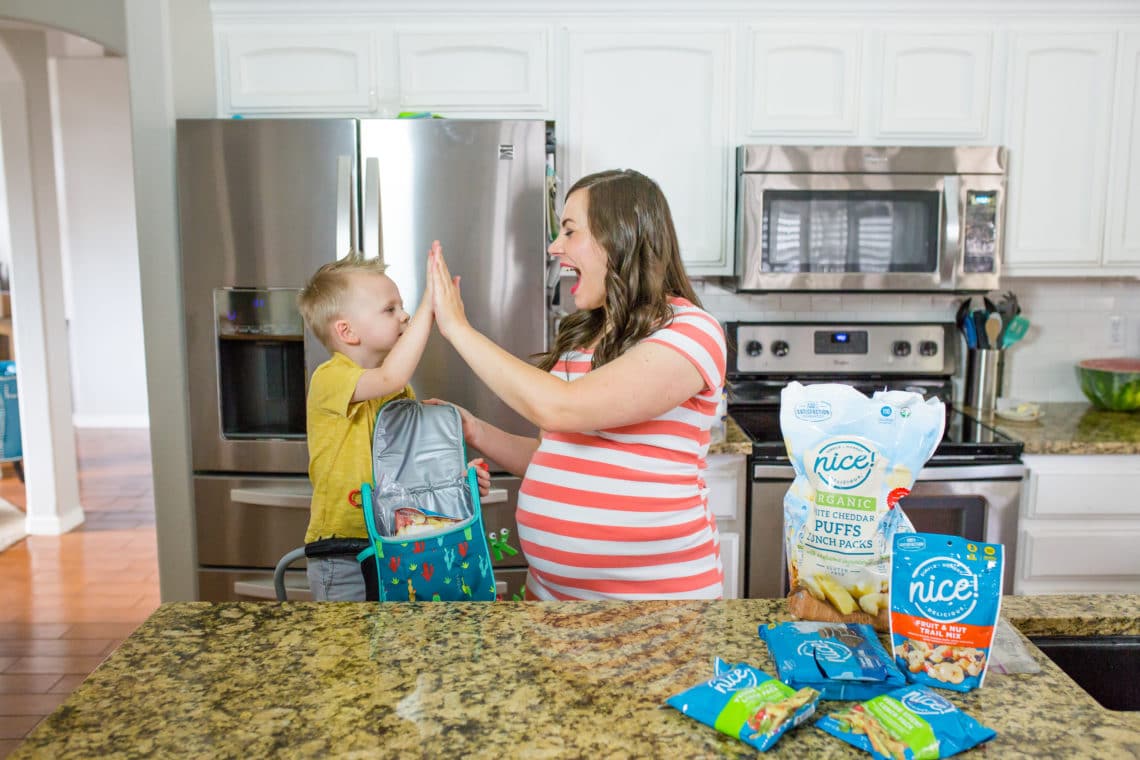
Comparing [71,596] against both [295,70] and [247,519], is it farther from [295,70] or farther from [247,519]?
[295,70]

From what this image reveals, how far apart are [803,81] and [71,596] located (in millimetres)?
3336

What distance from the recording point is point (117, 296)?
7012 mm

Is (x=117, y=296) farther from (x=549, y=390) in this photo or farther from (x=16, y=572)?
(x=549, y=390)

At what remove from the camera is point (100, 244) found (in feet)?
23.0

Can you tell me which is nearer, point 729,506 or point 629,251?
point 629,251

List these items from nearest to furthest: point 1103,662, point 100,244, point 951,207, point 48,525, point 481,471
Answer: point 1103,662 < point 481,471 < point 951,207 < point 48,525 < point 100,244

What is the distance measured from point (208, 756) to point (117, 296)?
22.8 ft

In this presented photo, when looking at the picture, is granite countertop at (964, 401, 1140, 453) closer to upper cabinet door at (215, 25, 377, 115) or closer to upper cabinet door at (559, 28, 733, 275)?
upper cabinet door at (559, 28, 733, 275)

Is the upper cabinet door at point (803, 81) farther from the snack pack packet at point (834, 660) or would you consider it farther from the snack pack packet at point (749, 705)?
the snack pack packet at point (749, 705)

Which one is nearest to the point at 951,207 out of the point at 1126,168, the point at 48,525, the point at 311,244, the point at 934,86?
the point at 934,86

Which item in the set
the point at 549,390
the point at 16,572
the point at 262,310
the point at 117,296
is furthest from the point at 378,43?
the point at 117,296

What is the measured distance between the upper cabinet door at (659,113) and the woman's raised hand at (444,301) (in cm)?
144

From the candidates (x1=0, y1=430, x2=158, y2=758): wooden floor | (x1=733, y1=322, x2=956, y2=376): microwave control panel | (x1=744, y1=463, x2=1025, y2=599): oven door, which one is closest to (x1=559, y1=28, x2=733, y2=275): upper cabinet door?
(x1=733, y1=322, x2=956, y2=376): microwave control panel

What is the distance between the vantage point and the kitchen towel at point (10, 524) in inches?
170
